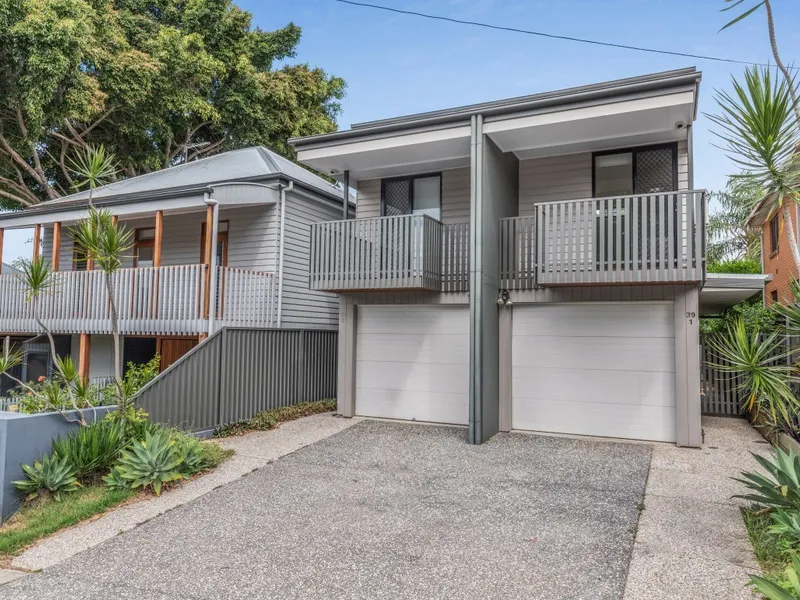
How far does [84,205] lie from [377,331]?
7.52 metres

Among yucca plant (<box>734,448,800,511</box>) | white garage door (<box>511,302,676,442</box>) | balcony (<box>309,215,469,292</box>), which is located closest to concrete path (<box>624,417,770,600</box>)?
yucca plant (<box>734,448,800,511</box>)

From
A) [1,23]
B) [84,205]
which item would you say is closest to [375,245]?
[84,205]

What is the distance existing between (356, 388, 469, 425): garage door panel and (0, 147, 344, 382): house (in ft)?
9.43

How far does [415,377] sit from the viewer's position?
10.6m

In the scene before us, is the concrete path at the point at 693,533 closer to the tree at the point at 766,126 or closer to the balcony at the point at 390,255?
the tree at the point at 766,126

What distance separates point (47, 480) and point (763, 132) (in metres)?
7.86

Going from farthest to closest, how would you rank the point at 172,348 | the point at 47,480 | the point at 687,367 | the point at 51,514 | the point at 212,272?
the point at 172,348
the point at 212,272
the point at 687,367
the point at 47,480
the point at 51,514

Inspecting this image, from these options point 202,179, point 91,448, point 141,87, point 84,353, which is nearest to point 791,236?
point 91,448

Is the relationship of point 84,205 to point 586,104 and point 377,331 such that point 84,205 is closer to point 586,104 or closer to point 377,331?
point 377,331

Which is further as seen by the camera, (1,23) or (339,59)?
(339,59)

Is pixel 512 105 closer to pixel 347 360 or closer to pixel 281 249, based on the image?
pixel 347 360

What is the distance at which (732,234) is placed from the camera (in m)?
33.3

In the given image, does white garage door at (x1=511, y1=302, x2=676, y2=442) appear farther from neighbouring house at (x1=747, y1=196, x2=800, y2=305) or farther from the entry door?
neighbouring house at (x1=747, y1=196, x2=800, y2=305)

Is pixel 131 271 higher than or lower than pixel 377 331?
higher
